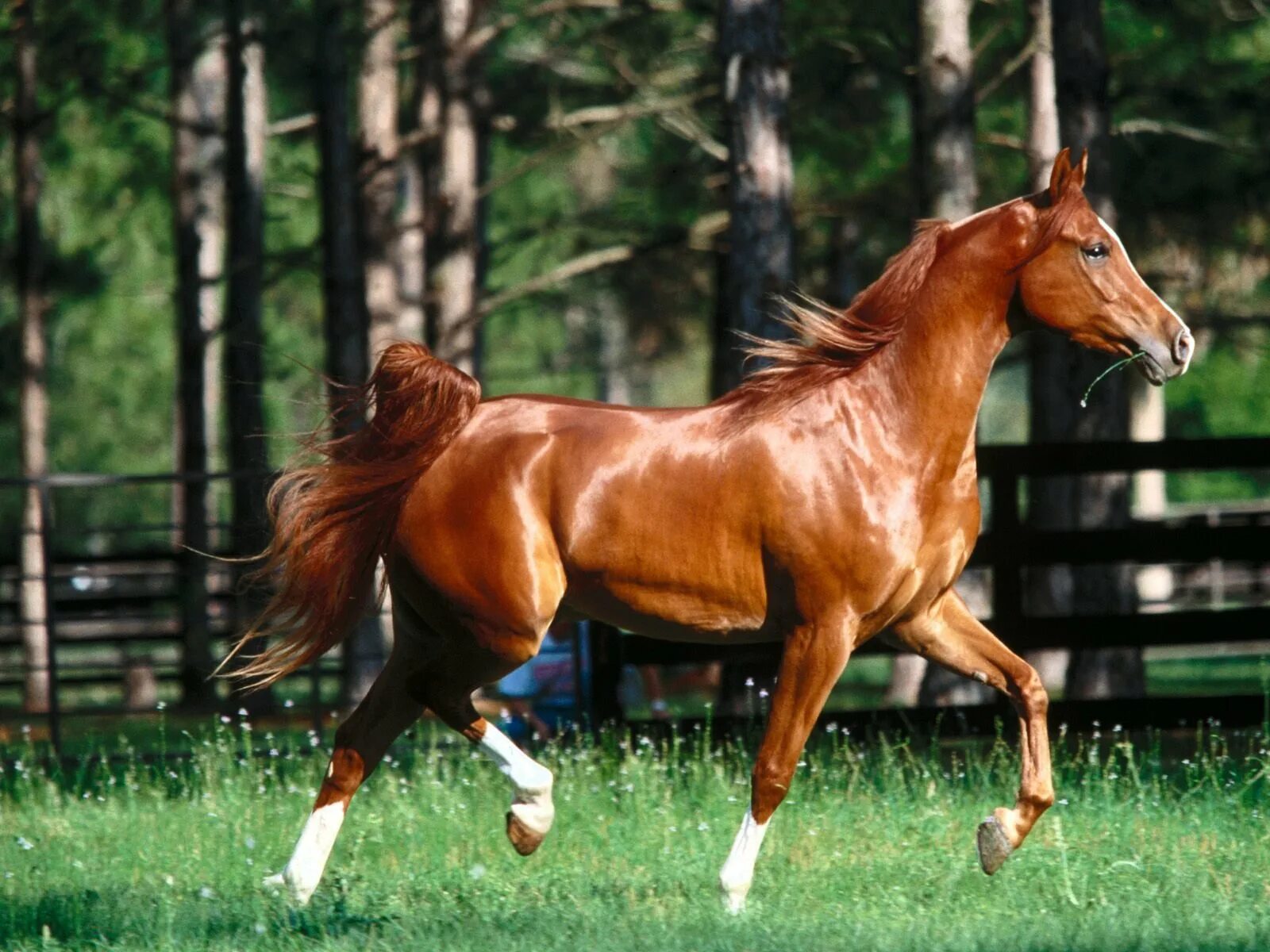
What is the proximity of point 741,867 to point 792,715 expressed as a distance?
1.61 ft

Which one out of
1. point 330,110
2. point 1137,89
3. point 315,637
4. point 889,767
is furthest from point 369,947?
point 1137,89

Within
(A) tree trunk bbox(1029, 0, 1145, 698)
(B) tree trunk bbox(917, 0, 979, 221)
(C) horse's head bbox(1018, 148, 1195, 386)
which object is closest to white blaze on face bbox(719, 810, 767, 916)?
(C) horse's head bbox(1018, 148, 1195, 386)

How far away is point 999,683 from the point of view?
592 centimetres

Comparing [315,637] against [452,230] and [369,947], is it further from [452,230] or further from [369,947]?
[452,230]

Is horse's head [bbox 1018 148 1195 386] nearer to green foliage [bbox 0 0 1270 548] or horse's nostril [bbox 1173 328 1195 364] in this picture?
horse's nostril [bbox 1173 328 1195 364]

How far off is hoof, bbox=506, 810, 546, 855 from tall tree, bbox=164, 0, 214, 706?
8.49m

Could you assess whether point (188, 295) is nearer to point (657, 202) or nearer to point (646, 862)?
point (657, 202)

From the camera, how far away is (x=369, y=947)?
5.03 metres

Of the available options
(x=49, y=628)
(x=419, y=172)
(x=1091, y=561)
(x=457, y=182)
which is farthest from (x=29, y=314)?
(x=1091, y=561)

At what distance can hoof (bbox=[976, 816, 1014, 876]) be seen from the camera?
553cm

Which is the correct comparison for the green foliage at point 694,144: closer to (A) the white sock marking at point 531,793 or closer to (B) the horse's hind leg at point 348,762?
(B) the horse's hind leg at point 348,762

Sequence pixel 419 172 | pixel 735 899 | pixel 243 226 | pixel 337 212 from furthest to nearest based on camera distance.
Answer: pixel 419 172 → pixel 243 226 → pixel 337 212 → pixel 735 899

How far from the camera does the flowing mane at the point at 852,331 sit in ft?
19.2

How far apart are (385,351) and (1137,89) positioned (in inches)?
409
